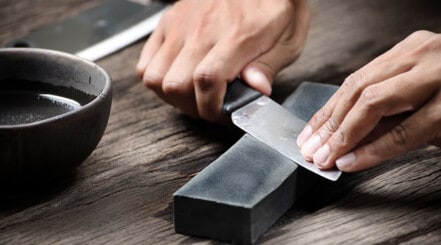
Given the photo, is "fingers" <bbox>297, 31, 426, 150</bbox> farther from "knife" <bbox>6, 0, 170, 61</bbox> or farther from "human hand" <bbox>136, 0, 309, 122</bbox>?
"knife" <bbox>6, 0, 170, 61</bbox>

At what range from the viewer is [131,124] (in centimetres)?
117

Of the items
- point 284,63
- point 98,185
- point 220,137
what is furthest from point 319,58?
point 98,185

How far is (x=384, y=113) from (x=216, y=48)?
30 cm

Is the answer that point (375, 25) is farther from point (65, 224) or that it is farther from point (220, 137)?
point (65, 224)

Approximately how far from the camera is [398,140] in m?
0.93

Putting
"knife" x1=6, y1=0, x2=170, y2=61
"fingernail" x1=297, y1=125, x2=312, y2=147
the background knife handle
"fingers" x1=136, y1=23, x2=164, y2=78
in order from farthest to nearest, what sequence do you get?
"knife" x1=6, y1=0, x2=170, y2=61 < "fingers" x1=136, y1=23, x2=164, y2=78 < the background knife handle < "fingernail" x1=297, y1=125, x2=312, y2=147

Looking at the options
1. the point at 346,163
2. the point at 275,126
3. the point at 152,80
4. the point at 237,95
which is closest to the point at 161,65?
the point at 152,80

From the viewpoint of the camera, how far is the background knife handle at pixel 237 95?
1094 millimetres

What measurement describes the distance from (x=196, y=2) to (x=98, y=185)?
0.38 metres

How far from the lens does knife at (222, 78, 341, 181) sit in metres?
0.96

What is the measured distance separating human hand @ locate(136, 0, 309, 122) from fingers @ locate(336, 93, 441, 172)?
0.72ft

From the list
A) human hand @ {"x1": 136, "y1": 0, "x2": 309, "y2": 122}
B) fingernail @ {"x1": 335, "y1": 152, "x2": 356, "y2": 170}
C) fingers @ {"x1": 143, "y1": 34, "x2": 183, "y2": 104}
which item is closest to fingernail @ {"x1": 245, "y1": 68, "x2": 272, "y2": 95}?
human hand @ {"x1": 136, "y1": 0, "x2": 309, "y2": 122}

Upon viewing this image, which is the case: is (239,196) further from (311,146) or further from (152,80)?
(152,80)

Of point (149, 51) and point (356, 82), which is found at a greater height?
point (356, 82)
